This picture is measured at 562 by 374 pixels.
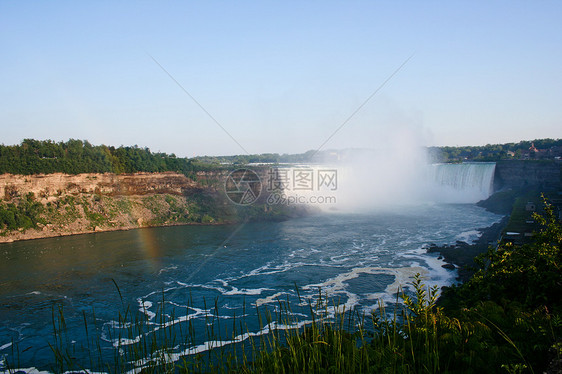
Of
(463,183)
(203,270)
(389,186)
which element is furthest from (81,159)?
(463,183)

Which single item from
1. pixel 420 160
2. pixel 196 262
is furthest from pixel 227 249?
pixel 420 160

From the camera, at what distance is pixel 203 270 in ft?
63.8

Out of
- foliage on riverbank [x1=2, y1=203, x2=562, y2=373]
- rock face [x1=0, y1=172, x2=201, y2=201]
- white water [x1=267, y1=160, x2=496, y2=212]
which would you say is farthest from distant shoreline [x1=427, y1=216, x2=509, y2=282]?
rock face [x1=0, y1=172, x2=201, y2=201]

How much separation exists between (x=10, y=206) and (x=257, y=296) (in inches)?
958

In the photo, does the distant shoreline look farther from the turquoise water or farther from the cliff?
the cliff

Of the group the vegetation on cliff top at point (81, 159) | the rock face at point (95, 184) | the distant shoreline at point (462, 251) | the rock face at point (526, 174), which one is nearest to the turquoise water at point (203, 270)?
the distant shoreline at point (462, 251)

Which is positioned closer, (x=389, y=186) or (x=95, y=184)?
(x=95, y=184)

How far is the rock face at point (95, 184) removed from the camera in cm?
3064

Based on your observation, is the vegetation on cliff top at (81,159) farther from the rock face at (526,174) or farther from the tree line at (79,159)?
the rock face at (526,174)

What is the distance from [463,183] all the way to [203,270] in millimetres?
35945

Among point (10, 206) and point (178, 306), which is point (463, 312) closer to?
point (178, 306)

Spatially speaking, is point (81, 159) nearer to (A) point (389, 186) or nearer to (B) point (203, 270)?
(B) point (203, 270)

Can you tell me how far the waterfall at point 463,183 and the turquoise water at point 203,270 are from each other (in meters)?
12.2

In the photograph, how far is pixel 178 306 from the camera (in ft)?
46.8
